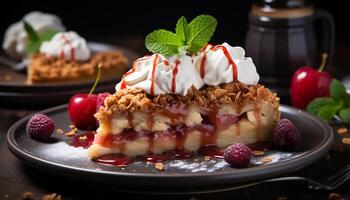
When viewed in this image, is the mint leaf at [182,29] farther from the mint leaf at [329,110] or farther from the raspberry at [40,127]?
the mint leaf at [329,110]

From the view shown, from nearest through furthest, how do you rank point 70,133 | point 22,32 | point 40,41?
point 70,133, point 40,41, point 22,32

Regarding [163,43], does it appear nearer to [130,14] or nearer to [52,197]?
[52,197]

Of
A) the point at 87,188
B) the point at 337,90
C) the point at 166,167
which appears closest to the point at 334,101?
the point at 337,90

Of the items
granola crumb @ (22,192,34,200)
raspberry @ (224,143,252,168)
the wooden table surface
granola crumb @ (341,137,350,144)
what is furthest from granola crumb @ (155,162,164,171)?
granola crumb @ (341,137,350,144)

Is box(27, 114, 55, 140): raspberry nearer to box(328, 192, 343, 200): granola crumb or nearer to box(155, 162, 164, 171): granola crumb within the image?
box(155, 162, 164, 171): granola crumb

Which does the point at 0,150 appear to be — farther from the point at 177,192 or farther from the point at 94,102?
the point at 177,192

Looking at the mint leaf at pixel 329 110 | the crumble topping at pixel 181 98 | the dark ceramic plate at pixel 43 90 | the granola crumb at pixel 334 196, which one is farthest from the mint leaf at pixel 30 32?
the granola crumb at pixel 334 196

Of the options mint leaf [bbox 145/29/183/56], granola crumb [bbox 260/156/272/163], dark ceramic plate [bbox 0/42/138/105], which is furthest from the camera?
dark ceramic plate [bbox 0/42/138/105]
